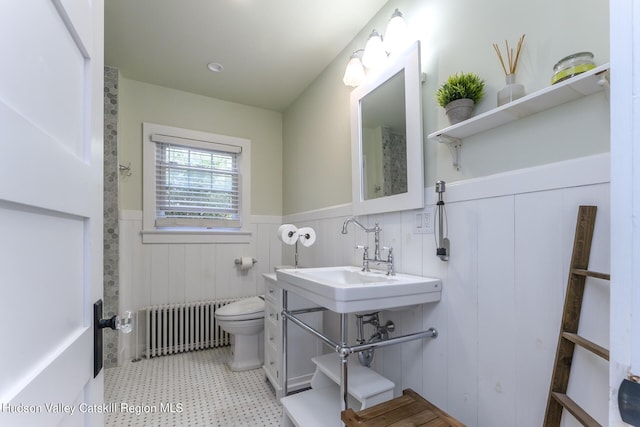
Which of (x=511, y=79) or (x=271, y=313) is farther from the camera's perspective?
(x=271, y=313)

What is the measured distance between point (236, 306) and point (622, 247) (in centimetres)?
255

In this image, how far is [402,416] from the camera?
1.17 metres

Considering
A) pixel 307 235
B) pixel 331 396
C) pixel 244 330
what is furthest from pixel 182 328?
pixel 331 396

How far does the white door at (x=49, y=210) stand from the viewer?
1.24 ft

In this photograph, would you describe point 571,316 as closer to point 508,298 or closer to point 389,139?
point 508,298

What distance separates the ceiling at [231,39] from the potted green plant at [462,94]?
0.97 meters

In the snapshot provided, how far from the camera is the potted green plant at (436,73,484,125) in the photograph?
4.04 feet

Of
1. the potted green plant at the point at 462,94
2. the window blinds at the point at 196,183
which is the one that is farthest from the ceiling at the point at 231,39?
the potted green plant at the point at 462,94

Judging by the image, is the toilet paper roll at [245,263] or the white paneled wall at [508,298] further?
the toilet paper roll at [245,263]

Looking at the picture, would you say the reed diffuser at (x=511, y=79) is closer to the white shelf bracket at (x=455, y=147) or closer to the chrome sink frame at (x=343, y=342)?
the white shelf bracket at (x=455, y=147)

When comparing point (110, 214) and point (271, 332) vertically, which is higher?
point (110, 214)

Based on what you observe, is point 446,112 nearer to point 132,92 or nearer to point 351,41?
point 351,41

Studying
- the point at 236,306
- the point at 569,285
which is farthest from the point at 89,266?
the point at 236,306

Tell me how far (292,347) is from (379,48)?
2.00 meters
